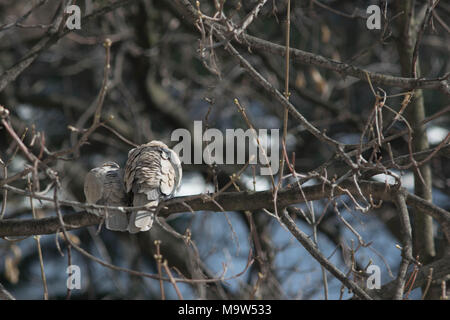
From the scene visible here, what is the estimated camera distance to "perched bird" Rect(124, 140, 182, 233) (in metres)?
3.38

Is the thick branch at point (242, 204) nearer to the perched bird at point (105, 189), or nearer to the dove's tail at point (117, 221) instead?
the dove's tail at point (117, 221)

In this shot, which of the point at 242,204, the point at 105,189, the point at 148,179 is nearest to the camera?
the point at 242,204

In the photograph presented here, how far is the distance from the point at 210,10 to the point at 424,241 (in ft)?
9.76

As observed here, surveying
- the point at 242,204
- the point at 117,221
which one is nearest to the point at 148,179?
the point at 117,221

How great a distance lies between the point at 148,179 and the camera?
3.56 metres

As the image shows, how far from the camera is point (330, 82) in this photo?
731 centimetres

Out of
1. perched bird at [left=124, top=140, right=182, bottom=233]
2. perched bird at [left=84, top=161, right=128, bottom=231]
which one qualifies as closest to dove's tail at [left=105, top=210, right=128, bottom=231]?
perched bird at [left=124, top=140, right=182, bottom=233]

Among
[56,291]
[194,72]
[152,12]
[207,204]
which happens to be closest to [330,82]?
[194,72]

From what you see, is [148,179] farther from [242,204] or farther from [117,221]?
[242,204]

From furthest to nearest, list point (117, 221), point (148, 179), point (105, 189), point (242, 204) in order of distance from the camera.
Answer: point (105, 189)
point (148, 179)
point (117, 221)
point (242, 204)

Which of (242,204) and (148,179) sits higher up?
(148,179)

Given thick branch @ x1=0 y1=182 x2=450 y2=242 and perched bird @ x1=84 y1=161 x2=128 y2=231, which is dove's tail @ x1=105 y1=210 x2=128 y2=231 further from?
perched bird @ x1=84 y1=161 x2=128 y2=231

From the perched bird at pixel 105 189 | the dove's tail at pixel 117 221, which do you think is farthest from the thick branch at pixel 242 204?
the perched bird at pixel 105 189
